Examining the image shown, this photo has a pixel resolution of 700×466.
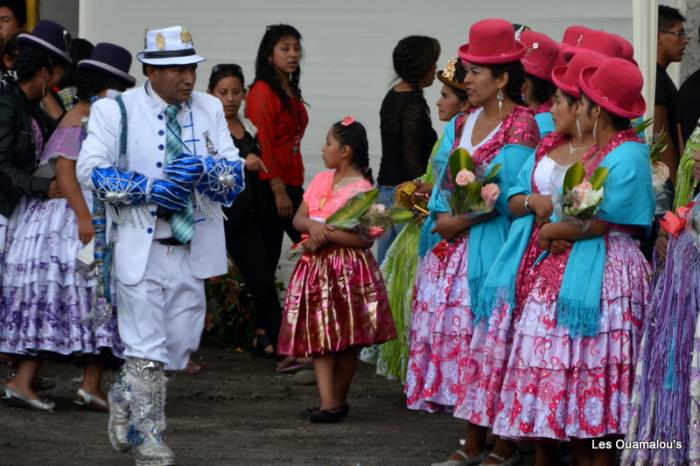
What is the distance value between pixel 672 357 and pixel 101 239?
2.61 metres

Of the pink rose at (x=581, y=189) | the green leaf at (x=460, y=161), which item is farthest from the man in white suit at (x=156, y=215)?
the pink rose at (x=581, y=189)

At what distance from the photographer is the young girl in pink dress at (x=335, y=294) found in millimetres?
7883

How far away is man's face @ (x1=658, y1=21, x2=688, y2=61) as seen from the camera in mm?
9273

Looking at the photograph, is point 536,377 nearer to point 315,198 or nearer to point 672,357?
point 672,357

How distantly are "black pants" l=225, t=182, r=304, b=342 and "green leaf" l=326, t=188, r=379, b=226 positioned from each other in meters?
2.15

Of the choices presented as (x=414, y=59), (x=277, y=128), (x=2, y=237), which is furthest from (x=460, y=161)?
(x=277, y=128)

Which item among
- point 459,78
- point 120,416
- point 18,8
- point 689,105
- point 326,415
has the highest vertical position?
point 18,8

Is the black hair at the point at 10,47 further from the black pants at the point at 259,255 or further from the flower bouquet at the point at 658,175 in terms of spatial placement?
the flower bouquet at the point at 658,175

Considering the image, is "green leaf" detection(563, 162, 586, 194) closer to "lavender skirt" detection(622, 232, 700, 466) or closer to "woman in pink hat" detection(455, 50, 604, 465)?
"woman in pink hat" detection(455, 50, 604, 465)

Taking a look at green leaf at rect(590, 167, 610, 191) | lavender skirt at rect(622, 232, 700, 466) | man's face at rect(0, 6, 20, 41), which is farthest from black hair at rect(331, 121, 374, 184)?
man's face at rect(0, 6, 20, 41)

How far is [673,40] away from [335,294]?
2.96 metres

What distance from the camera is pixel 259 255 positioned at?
32.5ft

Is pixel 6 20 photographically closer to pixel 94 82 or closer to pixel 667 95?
pixel 94 82

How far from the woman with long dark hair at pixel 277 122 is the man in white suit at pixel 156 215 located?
2955 millimetres
